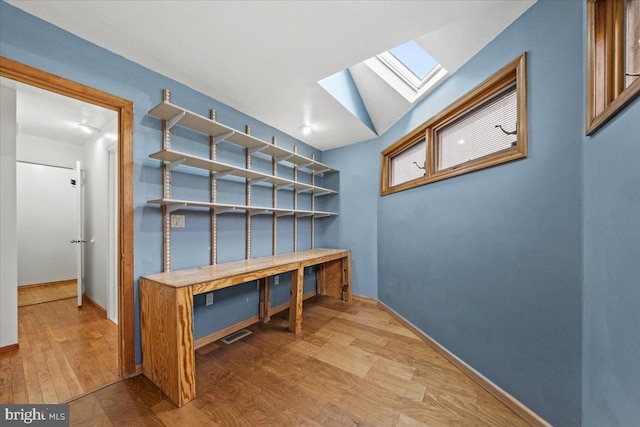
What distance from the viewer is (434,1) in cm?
131

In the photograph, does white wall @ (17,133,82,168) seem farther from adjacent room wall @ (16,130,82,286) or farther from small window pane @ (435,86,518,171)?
small window pane @ (435,86,518,171)

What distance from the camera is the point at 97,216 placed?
3119mm

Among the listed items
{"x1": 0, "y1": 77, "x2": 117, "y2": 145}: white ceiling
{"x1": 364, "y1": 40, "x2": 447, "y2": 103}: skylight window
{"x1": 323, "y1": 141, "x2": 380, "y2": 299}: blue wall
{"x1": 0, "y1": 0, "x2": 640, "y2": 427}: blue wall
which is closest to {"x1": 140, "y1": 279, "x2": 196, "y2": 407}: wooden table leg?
{"x1": 0, "y1": 0, "x2": 640, "y2": 427}: blue wall

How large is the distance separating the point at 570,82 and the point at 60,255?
679 cm

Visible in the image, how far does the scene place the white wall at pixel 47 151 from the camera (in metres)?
3.47

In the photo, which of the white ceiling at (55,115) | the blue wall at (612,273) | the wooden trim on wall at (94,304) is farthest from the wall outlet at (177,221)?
the blue wall at (612,273)

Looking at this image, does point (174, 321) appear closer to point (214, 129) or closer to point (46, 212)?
point (214, 129)

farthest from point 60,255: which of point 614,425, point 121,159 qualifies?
point 614,425

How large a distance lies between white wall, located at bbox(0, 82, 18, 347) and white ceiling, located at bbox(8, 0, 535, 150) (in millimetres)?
1332

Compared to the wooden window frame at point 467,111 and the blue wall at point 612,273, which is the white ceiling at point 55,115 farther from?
the blue wall at point 612,273

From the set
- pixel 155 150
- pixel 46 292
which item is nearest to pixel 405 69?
pixel 155 150

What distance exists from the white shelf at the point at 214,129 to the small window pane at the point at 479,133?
1649 mm

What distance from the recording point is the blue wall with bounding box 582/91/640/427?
0.75 m

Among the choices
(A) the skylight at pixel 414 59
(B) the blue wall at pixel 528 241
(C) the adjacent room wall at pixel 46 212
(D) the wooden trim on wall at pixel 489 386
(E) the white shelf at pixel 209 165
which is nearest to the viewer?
(B) the blue wall at pixel 528 241
